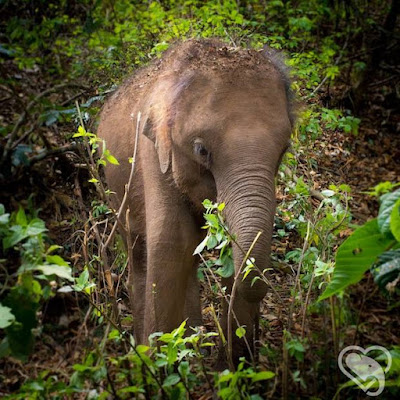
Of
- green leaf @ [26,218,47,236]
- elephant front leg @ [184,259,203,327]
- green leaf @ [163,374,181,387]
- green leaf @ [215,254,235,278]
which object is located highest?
green leaf @ [26,218,47,236]

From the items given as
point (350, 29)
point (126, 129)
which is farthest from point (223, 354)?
point (350, 29)

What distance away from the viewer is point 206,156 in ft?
13.7

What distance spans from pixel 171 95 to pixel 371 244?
2.12 m

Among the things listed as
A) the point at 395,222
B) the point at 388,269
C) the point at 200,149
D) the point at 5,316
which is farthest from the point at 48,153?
the point at 395,222

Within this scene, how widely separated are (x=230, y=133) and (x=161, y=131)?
0.59 metres

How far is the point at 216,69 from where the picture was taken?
4.28 meters

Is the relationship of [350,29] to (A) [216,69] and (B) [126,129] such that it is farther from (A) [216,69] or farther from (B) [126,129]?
(A) [216,69]

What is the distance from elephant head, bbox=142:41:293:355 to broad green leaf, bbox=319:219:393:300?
2.96 ft

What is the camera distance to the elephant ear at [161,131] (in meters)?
4.40

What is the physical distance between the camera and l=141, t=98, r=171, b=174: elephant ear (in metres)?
4.40
